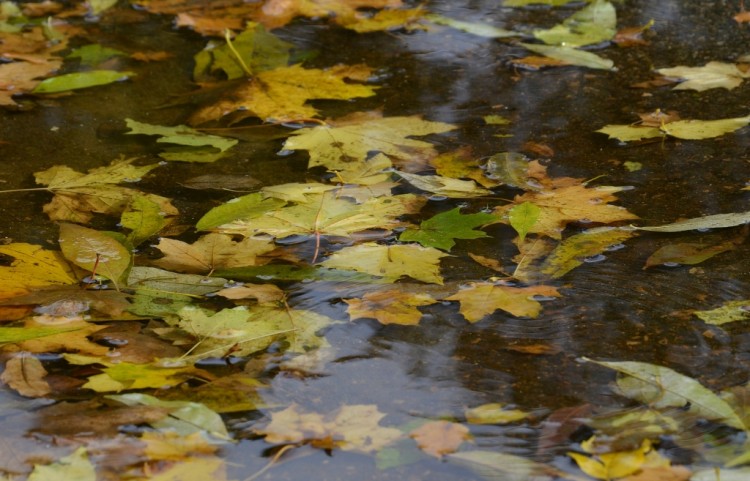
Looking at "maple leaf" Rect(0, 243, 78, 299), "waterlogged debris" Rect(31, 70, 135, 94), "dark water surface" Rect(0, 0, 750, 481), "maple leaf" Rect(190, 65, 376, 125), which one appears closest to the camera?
"dark water surface" Rect(0, 0, 750, 481)

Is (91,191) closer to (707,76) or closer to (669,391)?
(669,391)

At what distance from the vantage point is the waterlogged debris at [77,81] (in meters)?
2.32

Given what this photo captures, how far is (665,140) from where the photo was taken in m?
1.95

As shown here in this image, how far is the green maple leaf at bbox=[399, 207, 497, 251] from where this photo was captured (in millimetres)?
1560

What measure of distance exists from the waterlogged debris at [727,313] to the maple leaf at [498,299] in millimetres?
234

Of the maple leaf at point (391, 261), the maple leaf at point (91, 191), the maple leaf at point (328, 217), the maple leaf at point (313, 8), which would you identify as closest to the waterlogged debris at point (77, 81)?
the maple leaf at point (91, 191)

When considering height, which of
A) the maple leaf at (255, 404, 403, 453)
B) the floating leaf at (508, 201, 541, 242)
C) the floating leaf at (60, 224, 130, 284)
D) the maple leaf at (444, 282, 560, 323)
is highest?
the floating leaf at (508, 201, 541, 242)

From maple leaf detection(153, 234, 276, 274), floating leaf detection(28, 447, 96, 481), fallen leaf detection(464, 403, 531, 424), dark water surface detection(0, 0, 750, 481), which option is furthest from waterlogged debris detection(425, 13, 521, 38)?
floating leaf detection(28, 447, 96, 481)

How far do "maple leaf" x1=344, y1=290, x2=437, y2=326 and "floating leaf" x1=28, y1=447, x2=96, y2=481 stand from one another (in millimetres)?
466

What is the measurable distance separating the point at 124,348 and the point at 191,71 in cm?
133

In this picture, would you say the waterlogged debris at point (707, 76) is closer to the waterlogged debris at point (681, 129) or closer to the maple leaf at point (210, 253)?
the waterlogged debris at point (681, 129)

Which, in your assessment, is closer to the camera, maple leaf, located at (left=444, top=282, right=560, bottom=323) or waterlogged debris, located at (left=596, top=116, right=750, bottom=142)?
maple leaf, located at (left=444, top=282, right=560, bottom=323)

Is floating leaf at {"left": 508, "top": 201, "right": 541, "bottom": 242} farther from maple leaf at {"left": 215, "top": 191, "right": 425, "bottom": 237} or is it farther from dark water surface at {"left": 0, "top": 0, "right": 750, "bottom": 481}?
maple leaf at {"left": 215, "top": 191, "right": 425, "bottom": 237}

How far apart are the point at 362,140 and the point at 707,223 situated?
78 centimetres
